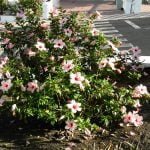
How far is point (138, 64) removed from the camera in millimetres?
6645

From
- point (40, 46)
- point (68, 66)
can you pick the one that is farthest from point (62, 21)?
point (68, 66)

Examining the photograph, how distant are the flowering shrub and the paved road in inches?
353

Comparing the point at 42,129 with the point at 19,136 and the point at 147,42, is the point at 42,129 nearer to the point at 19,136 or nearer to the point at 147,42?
the point at 19,136

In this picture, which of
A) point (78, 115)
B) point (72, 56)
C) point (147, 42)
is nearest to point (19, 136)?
point (78, 115)

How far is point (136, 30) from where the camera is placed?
2069 cm

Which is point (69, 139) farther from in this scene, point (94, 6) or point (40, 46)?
point (94, 6)

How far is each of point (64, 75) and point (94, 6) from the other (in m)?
25.6

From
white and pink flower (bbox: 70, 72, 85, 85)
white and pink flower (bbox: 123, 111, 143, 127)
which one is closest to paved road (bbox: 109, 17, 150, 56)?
white and pink flower (bbox: 123, 111, 143, 127)

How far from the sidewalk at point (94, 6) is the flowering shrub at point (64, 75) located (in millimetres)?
21099

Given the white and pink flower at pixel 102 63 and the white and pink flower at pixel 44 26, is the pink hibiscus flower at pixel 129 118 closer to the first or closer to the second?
the white and pink flower at pixel 102 63

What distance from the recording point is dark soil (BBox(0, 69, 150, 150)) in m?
5.40

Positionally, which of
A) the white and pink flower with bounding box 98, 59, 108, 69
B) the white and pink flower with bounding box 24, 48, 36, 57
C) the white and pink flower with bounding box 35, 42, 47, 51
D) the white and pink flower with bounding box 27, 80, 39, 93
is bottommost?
the white and pink flower with bounding box 27, 80, 39, 93

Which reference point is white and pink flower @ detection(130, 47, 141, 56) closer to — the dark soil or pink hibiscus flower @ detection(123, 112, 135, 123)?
the dark soil

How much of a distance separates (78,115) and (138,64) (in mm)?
1393
